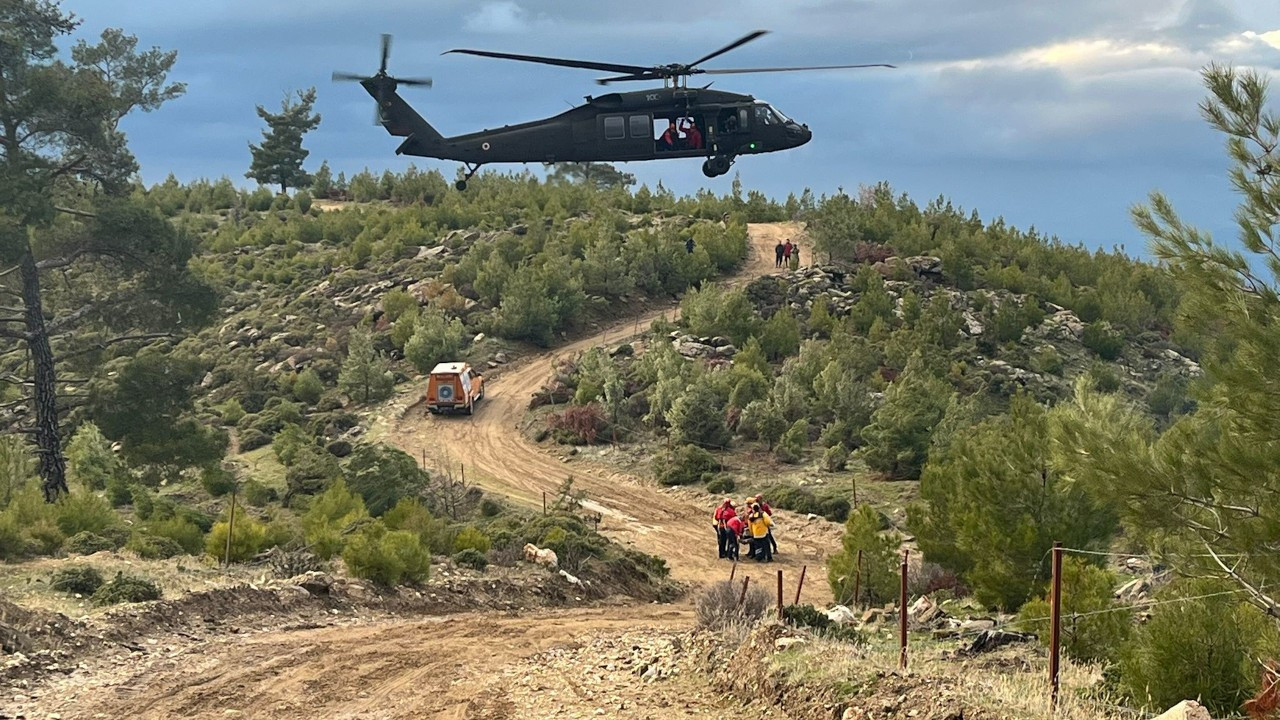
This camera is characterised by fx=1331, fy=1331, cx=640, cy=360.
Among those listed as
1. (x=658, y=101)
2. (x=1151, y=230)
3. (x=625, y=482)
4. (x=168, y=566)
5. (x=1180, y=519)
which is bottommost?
(x=625, y=482)

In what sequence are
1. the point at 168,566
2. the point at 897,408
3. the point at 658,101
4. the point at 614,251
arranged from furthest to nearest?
the point at 614,251 < the point at 897,408 < the point at 658,101 < the point at 168,566

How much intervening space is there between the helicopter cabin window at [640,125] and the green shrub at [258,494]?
1307 centimetres

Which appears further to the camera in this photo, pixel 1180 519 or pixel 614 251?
pixel 614 251

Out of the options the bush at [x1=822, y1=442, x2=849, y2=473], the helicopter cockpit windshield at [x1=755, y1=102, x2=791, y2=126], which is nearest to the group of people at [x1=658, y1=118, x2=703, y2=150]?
the helicopter cockpit windshield at [x1=755, y1=102, x2=791, y2=126]

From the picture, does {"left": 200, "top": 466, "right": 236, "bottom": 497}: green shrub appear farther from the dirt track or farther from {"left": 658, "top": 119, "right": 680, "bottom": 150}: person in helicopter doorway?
the dirt track

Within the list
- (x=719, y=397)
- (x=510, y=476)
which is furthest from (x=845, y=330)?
(x=510, y=476)

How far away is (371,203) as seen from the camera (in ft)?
272

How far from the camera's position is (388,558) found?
18469 millimetres

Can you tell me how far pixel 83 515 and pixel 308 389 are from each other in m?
24.8

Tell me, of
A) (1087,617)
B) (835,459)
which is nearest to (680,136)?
(835,459)

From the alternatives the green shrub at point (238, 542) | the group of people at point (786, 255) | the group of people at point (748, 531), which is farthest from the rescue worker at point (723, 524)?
→ the group of people at point (786, 255)

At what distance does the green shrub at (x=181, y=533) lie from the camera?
2245 centimetres

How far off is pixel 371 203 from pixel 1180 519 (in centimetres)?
7626

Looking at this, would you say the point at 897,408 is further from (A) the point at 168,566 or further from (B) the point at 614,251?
(B) the point at 614,251
